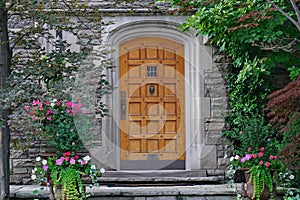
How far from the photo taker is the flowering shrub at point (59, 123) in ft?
15.4

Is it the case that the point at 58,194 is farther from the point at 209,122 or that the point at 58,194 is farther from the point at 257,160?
the point at 209,122

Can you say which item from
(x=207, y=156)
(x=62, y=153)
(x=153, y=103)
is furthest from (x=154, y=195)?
(x=153, y=103)

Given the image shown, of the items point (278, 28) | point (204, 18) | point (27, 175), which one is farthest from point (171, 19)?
point (27, 175)

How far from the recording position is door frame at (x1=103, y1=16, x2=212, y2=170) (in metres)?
6.33

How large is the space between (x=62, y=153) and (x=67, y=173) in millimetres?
235

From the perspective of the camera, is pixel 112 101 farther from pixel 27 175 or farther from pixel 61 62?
pixel 61 62

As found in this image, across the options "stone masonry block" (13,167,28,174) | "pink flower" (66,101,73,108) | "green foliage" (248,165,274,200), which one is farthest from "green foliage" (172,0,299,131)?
"stone masonry block" (13,167,28,174)

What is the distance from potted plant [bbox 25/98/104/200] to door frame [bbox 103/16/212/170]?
56.8 inches

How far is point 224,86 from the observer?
20.8 ft

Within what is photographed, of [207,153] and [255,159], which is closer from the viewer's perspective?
[255,159]

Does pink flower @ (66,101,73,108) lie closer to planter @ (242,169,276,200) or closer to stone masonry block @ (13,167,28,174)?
stone masonry block @ (13,167,28,174)

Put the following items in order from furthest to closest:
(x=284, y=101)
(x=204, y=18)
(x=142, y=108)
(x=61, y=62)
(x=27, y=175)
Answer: (x=142, y=108)
(x=27, y=175)
(x=204, y=18)
(x=61, y=62)
(x=284, y=101)

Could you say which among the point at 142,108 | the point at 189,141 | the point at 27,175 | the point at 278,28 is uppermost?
the point at 278,28

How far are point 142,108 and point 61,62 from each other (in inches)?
87.5
